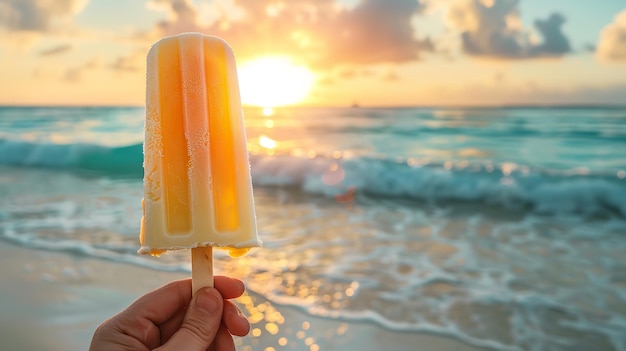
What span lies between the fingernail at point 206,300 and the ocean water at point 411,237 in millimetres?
2113

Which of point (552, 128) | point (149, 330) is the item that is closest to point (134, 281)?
point (149, 330)

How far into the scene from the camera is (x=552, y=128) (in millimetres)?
22016

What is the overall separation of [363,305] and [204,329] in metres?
2.36

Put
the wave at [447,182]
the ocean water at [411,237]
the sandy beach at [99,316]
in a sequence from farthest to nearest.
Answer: the wave at [447,182], the ocean water at [411,237], the sandy beach at [99,316]

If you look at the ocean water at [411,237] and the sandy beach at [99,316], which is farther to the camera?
the ocean water at [411,237]

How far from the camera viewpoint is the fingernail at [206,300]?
1.83 metres

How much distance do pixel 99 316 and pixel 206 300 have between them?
2.28 meters

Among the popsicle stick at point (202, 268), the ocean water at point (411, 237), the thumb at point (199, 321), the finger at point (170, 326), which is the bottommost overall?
the ocean water at point (411, 237)

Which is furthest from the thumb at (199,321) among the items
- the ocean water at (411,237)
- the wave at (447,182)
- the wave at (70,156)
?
the wave at (70,156)

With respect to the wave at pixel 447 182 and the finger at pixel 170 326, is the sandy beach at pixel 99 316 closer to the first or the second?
the finger at pixel 170 326

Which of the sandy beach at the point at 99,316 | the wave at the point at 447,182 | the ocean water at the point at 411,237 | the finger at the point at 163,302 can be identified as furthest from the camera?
the wave at the point at 447,182

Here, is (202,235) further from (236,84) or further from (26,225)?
(26,225)

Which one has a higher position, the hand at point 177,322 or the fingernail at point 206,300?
the fingernail at point 206,300

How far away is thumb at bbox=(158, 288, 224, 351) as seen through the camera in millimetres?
1818
